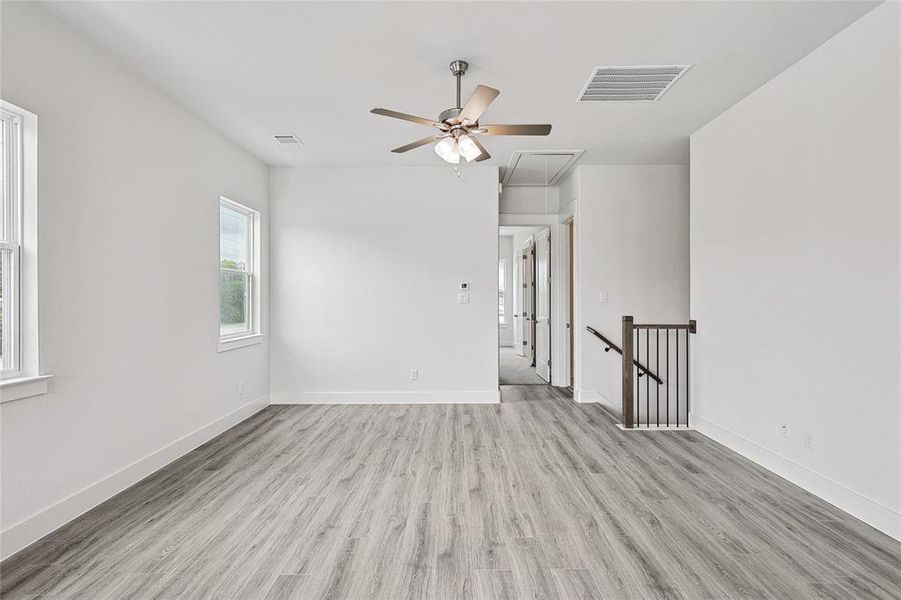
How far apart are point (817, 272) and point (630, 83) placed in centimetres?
173

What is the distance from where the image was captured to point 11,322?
2.37 metres

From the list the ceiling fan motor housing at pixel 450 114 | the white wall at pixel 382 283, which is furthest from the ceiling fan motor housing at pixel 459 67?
the white wall at pixel 382 283

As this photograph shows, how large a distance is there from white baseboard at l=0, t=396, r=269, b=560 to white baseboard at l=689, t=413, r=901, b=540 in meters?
4.34

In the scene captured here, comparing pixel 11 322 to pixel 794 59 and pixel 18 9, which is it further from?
pixel 794 59

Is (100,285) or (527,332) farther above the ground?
(100,285)

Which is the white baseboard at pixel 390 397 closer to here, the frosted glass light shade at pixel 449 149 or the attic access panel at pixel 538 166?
the attic access panel at pixel 538 166

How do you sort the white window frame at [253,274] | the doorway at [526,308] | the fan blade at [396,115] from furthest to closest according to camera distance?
1. the doorway at [526,308]
2. the white window frame at [253,274]
3. the fan blade at [396,115]

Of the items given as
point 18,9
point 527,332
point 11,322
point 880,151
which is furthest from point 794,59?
point 527,332

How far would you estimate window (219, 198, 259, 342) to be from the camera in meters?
4.65

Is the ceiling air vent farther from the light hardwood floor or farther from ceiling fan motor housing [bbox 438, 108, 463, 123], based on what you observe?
the light hardwood floor

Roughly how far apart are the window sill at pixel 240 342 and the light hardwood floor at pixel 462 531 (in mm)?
932

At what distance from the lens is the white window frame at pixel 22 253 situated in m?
2.36

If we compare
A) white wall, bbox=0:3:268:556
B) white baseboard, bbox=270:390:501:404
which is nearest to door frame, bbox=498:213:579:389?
white baseboard, bbox=270:390:501:404

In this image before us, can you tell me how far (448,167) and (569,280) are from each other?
2214 millimetres
